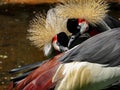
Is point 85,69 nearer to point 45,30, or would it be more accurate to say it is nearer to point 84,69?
point 84,69

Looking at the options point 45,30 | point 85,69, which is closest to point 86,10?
point 45,30

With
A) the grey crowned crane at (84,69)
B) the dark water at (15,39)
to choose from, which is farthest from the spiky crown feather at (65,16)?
the dark water at (15,39)

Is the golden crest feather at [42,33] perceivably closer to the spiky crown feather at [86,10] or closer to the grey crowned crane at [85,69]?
the spiky crown feather at [86,10]

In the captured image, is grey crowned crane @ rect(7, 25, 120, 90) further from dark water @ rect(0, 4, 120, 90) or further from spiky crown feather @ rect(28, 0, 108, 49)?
dark water @ rect(0, 4, 120, 90)

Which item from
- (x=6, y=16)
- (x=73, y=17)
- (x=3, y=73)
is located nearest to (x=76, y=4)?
(x=73, y=17)

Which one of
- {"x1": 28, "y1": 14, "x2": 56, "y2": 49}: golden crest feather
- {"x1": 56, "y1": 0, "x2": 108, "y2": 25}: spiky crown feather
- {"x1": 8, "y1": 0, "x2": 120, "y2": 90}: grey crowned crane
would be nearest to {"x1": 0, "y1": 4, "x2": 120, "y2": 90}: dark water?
{"x1": 28, "y1": 14, "x2": 56, "y2": 49}: golden crest feather

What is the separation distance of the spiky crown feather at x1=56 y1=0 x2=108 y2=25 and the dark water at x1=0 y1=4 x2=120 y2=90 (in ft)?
2.44

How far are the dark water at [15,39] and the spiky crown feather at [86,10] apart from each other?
74cm

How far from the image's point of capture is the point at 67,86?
1.29 m

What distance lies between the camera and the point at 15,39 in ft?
9.94

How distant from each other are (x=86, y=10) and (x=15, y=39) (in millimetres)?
1511

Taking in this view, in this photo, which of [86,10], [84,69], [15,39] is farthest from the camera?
[15,39]

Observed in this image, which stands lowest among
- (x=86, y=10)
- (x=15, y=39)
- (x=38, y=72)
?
(x=15, y=39)

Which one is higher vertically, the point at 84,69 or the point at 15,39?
the point at 84,69
